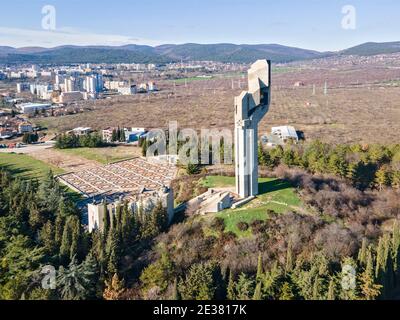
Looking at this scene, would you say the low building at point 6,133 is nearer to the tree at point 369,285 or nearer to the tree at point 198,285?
the tree at point 198,285

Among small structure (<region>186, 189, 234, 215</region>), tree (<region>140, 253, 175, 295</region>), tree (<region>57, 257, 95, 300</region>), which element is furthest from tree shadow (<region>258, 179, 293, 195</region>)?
tree (<region>57, 257, 95, 300</region>)

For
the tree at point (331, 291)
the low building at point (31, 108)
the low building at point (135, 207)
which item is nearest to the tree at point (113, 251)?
the low building at point (135, 207)

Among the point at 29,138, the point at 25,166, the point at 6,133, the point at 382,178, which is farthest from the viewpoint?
the point at 6,133

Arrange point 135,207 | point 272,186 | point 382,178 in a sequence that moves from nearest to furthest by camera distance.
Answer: point 135,207 → point 272,186 → point 382,178

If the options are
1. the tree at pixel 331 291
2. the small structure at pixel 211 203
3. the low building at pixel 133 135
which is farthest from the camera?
the low building at pixel 133 135

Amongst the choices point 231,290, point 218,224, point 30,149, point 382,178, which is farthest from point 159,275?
point 30,149

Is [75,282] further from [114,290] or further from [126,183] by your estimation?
[126,183]
